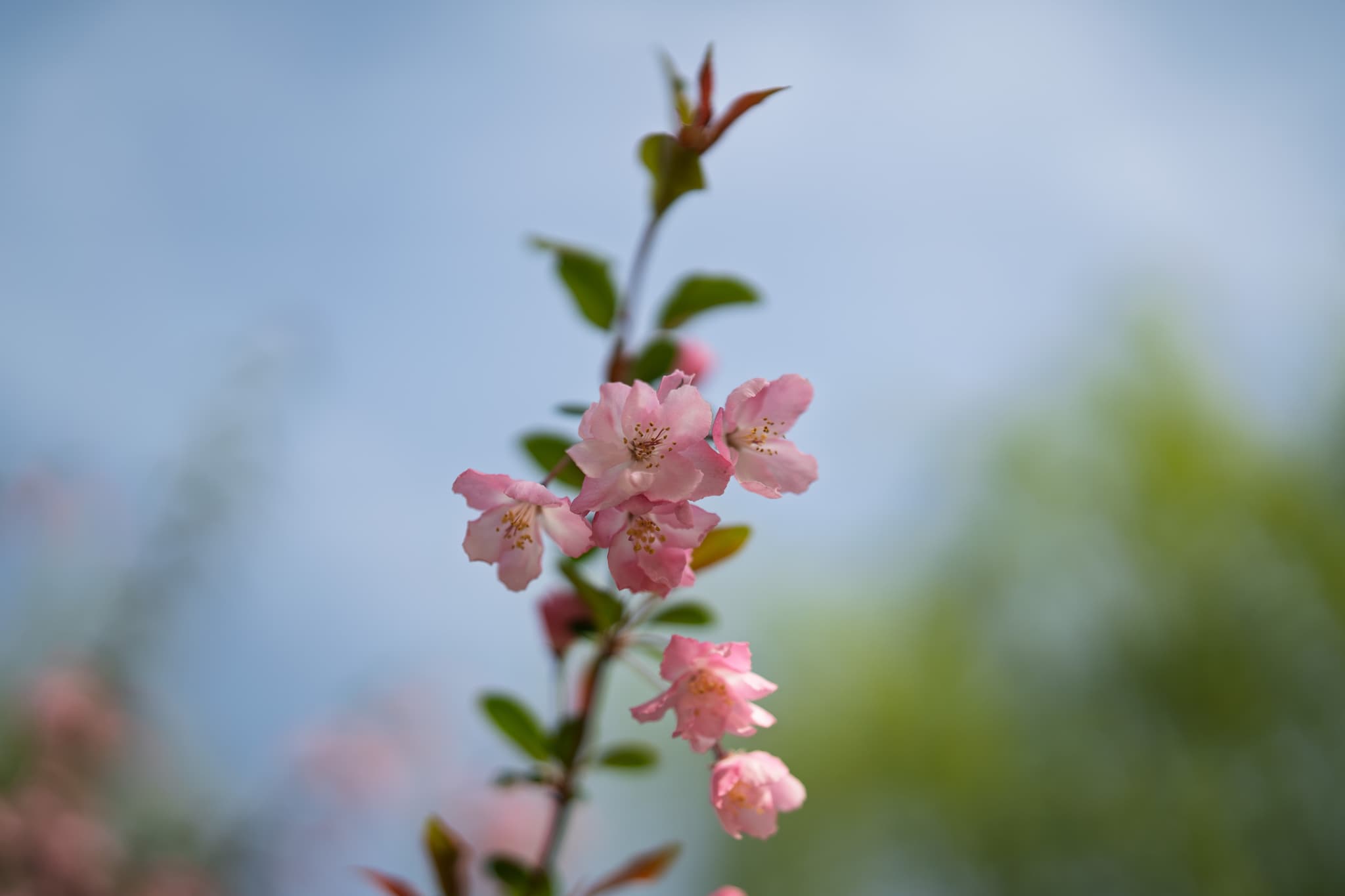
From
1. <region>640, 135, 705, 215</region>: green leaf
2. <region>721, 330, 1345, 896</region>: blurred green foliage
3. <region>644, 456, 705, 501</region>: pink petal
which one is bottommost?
<region>644, 456, 705, 501</region>: pink petal

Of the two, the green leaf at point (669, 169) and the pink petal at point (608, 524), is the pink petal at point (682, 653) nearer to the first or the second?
the pink petal at point (608, 524)

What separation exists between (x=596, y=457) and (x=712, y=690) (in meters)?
0.18

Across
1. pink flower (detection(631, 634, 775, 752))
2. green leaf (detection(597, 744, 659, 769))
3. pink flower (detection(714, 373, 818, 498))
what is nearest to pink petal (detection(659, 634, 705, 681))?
pink flower (detection(631, 634, 775, 752))

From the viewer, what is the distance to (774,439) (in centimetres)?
57

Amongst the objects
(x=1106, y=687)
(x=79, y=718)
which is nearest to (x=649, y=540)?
(x=79, y=718)

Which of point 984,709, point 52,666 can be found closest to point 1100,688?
point 984,709

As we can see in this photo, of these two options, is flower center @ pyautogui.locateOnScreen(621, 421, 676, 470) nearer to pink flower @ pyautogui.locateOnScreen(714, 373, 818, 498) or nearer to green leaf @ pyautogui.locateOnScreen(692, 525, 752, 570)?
pink flower @ pyautogui.locateOnScreen(714, 373, 818, 498)

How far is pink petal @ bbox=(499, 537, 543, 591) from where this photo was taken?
1.78 feet

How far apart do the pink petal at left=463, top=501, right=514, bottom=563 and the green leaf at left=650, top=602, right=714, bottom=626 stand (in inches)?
8.9

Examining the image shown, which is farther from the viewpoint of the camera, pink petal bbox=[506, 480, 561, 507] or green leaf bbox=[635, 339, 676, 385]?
green leaf bbox=[635, 339, 676, 385]

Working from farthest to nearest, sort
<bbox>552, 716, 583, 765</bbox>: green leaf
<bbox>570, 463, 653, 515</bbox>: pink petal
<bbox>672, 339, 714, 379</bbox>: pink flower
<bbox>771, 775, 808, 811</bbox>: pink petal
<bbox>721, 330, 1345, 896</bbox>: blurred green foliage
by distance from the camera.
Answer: <bbox>721, 330, 1345, 896</bbox>: blurred green foliage
<bbox>672, 339, 714, 379</bbox>: pink flower
<bbox>552, 716, 583, 765</bbox>: green leaf
<bbox>771, 775, 808, 811</bbox>: pink petal
<bbox>570, 463, 653, 515</bbox>: pink petal

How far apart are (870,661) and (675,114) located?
6.00m

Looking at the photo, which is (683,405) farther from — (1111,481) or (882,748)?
(1111,481)

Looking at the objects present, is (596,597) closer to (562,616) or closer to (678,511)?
(562,616)
